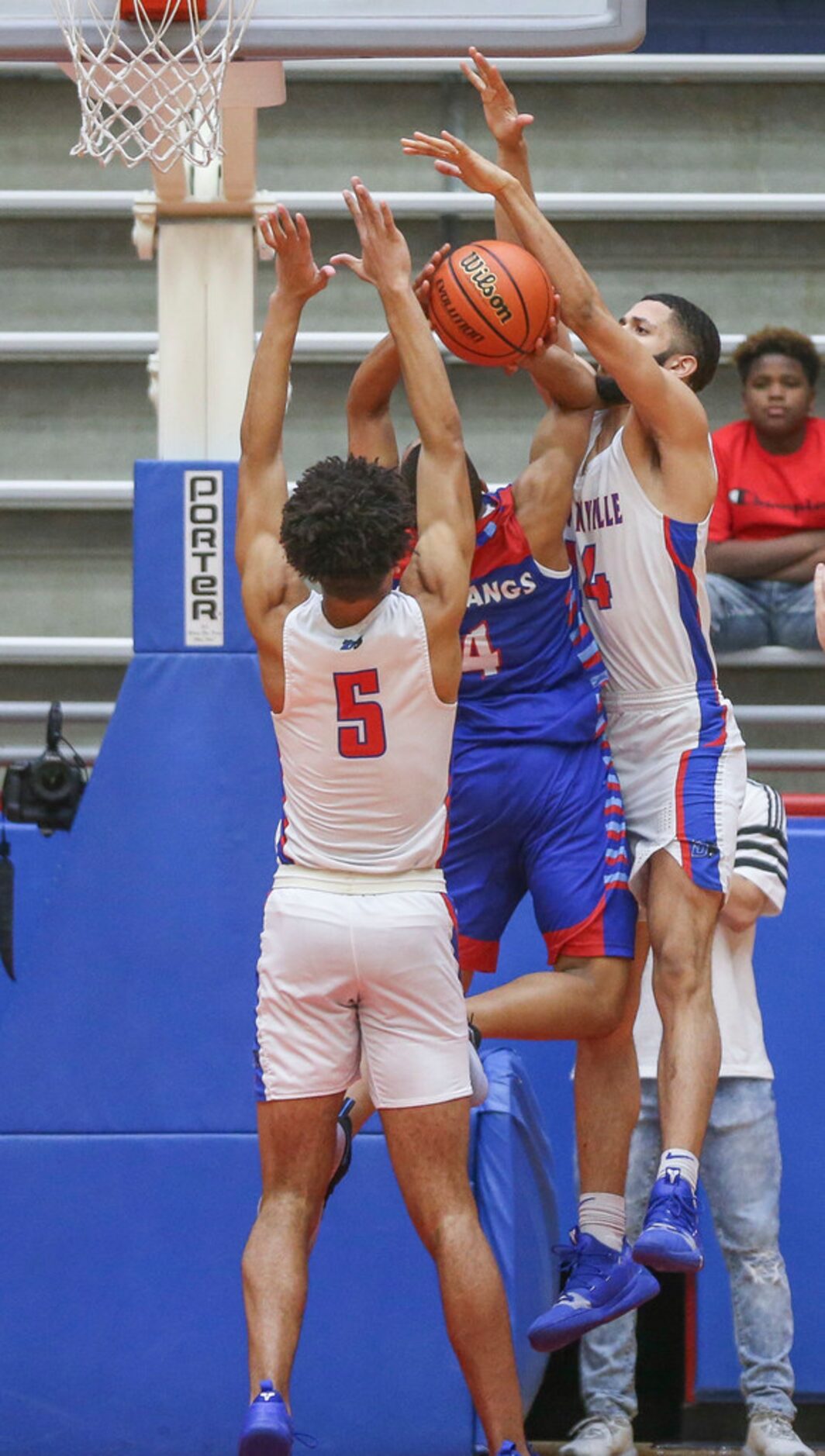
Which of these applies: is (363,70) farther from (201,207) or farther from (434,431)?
(434,431)

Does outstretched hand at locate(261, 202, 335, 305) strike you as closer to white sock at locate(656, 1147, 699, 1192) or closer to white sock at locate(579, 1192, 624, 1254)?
white sock at locate(656, 1147, 699, 1192)

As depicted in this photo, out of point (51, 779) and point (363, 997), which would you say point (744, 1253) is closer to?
point (363, 997)

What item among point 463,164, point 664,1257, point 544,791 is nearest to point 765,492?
point 544,791

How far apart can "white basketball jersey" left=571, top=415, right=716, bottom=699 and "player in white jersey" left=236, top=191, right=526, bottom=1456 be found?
600mm

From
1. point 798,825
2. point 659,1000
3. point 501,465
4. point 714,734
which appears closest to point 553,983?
point 659,1000

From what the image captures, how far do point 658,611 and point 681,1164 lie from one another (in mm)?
1329

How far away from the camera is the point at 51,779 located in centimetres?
535

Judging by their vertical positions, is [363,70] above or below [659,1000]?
above

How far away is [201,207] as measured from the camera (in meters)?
5.53

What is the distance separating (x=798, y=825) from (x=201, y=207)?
265 cm

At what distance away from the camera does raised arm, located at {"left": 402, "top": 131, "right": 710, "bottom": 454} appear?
14.3 ft

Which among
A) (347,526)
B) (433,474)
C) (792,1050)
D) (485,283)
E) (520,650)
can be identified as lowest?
(792,1050)

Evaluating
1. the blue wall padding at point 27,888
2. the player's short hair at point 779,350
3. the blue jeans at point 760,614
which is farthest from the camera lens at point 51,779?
the player's short hair at point 779,350

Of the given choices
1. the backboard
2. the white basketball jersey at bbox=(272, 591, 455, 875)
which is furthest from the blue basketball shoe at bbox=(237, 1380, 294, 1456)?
the backboard
